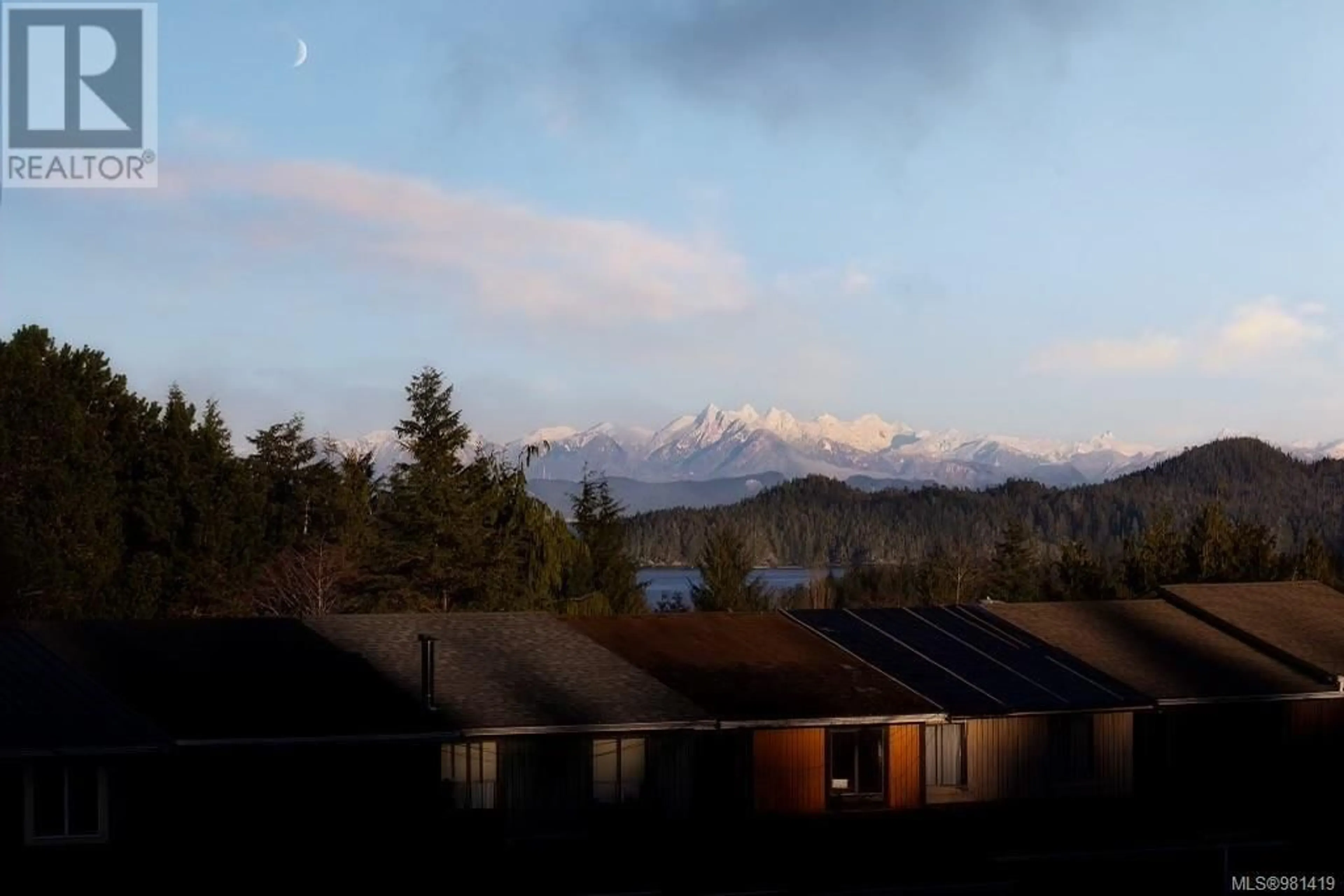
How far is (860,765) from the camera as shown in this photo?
97.9 ft

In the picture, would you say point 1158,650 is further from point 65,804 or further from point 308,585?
point 308,585

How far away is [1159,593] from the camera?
4138 cm

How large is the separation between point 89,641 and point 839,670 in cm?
1212

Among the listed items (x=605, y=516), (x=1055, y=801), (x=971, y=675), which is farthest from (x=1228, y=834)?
(x=605, y=516)

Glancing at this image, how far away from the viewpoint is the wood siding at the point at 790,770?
29.0m

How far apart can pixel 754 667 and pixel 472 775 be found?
6045 mm

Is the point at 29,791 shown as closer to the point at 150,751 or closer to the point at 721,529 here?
the point at 150,751

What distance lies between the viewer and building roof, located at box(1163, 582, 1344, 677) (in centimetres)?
3641

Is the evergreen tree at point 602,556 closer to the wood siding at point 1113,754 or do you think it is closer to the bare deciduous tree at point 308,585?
the bare deciduous tree at point 308,585

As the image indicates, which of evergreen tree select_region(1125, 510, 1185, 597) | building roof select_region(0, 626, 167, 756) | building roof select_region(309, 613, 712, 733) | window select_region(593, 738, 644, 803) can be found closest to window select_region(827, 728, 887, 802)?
building roof select_region(309, 613, 712, 733)

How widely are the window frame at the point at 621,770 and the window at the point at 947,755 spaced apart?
203 inches

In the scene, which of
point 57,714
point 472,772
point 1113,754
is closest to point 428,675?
point 472,772

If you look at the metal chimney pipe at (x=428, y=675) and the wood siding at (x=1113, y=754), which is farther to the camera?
the wood siding at (x=1113, y=754)

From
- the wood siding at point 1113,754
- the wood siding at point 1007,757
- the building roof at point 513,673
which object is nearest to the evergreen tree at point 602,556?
the building roof at point 513,673
